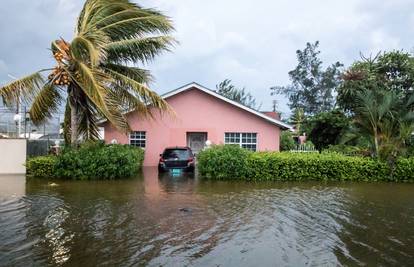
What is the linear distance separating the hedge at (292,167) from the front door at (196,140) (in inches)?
296

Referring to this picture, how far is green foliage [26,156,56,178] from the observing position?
19047mm

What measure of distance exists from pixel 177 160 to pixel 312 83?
4310cm

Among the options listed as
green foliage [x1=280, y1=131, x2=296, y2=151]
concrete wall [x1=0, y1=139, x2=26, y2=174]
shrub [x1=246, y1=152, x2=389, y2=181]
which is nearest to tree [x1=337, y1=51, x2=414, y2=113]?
green foliage [x1=280, y1=131, x2=296, y2=151]

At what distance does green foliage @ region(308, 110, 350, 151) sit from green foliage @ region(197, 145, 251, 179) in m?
14.0

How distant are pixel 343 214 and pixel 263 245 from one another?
4049mm

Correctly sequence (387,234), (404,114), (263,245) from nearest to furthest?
(263,245) < (387,234) < (404,114)

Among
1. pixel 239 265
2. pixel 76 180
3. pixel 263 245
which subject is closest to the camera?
pixel 239 265

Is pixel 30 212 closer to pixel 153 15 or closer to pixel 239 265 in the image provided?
pixel 239 265

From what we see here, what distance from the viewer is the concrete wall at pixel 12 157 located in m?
20.5

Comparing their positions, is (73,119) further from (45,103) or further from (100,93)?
(100,93)

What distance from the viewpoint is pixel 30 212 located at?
11.0 metres

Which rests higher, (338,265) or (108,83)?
(108,83)

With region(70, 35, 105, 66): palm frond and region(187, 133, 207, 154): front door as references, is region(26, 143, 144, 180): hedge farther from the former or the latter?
region(187, 133, 207, 154): front door

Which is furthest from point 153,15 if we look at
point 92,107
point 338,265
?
point 338,265
